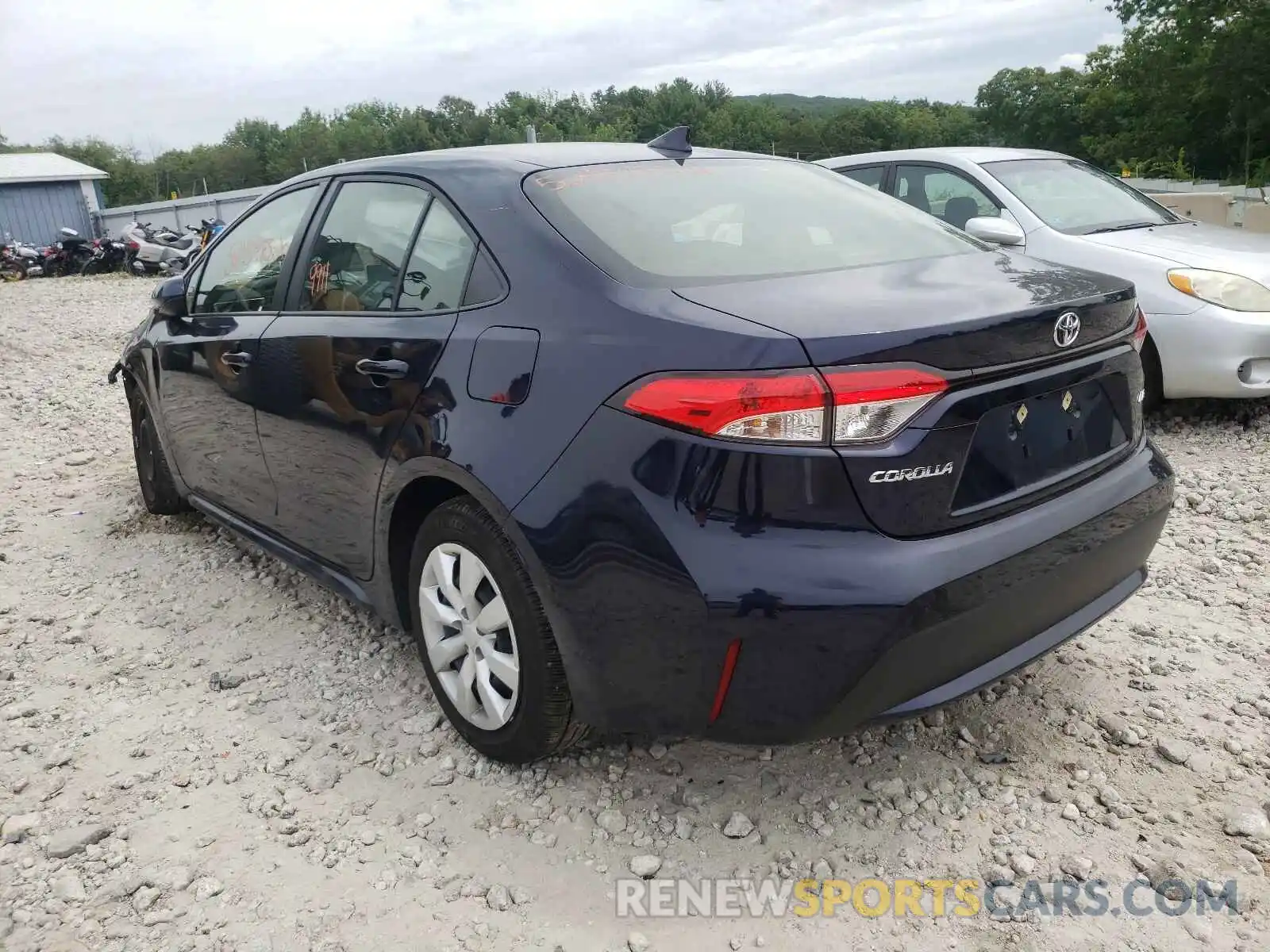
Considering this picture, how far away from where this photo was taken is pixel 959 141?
159 ft

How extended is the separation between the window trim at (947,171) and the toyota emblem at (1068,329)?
11.6 ft

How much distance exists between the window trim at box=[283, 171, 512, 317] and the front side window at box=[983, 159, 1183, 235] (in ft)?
13.3

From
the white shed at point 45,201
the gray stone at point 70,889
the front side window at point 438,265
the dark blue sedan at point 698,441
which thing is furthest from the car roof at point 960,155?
the white shed at point 45,201

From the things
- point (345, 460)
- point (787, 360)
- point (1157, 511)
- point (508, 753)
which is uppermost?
point (787, 360)

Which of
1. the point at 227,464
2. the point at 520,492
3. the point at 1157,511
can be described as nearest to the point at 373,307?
the point at 520,492

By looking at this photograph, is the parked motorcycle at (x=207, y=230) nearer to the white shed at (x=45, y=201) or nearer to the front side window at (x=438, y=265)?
the white shed at (x=45, y=201)

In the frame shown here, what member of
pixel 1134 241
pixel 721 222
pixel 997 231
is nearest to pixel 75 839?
pixel 721 222

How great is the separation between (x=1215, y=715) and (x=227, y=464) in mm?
3403

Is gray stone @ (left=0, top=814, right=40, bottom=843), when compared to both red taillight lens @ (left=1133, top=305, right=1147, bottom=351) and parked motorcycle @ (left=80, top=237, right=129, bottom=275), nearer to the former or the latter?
red taillight lens @ (left=1133, top=305, right=1147, bottom=351)

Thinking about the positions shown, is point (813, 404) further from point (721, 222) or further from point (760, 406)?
point (721, 222)

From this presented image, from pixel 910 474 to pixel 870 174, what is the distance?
201 inches

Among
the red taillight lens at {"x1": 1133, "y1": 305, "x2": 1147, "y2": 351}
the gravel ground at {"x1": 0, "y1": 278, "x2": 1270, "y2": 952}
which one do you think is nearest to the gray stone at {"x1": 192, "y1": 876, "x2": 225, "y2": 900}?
the gravel ground at {"x1": 0, "y1": 278, "x2": 1270, "y2": 952}

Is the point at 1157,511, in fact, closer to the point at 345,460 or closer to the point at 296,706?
the point at 345,460

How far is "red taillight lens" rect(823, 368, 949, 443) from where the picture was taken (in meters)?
1.88
